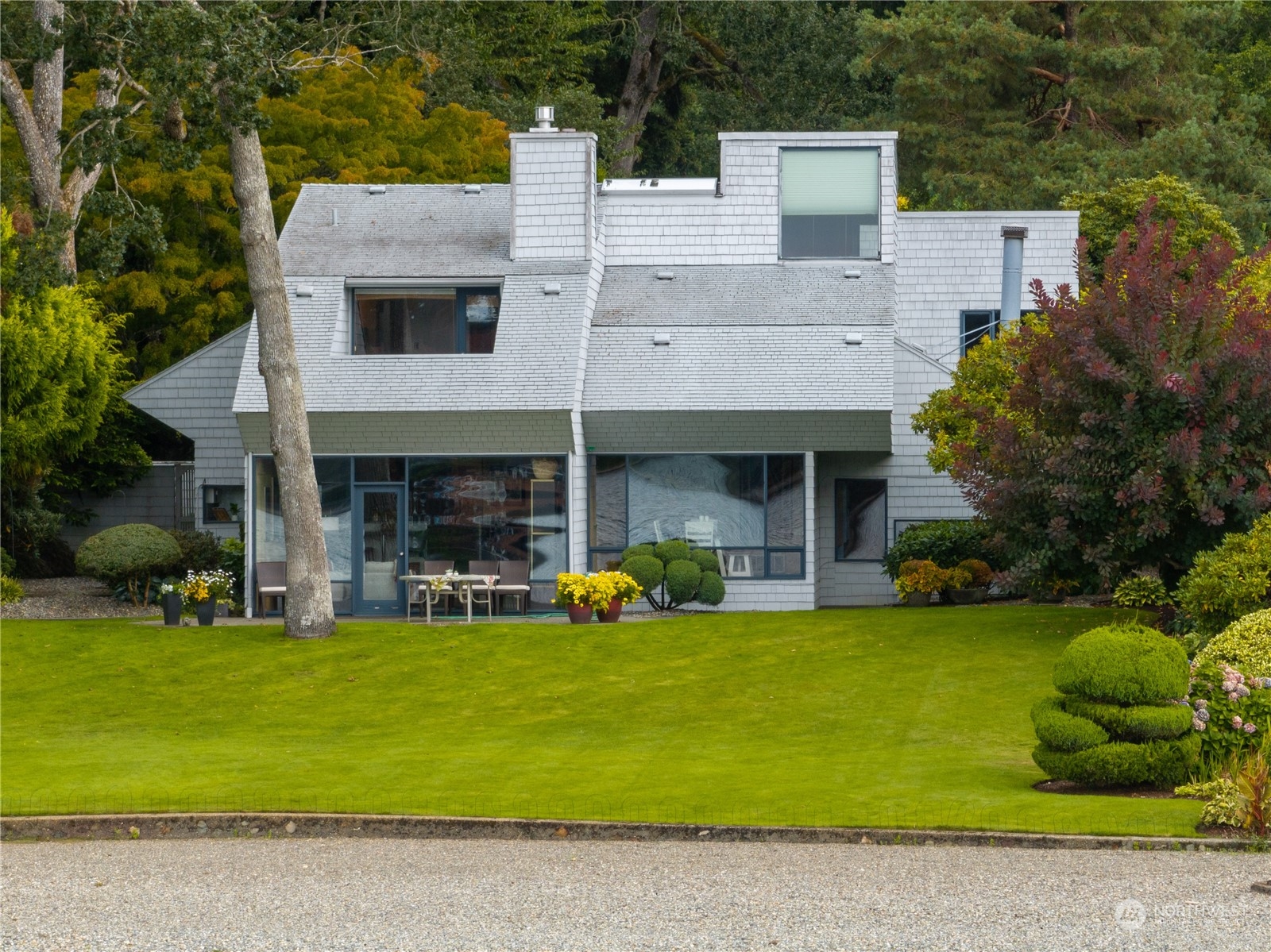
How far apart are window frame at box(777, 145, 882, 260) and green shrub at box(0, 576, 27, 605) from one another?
14171 mm

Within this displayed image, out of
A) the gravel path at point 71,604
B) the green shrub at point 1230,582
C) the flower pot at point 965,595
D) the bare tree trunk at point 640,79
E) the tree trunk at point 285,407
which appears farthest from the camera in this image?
the bare tree trunk at point 640,79

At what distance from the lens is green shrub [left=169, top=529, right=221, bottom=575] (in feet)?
92.6

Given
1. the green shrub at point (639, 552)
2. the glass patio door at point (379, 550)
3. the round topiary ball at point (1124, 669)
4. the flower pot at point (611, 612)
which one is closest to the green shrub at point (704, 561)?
the green shrub at point (639, 552)

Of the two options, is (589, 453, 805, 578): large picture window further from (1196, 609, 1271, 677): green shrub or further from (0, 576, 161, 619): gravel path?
(1196, 609, 1271, 677): green shrub

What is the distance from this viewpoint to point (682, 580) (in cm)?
2580

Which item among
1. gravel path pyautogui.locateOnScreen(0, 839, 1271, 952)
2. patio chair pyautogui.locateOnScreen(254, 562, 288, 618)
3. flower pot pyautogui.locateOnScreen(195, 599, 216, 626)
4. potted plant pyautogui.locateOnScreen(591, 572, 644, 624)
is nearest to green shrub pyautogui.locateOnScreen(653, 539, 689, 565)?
potted plant pyautogui.locateOnScreen(591, 572, 644, 624)

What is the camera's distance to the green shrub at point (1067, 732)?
543 inches

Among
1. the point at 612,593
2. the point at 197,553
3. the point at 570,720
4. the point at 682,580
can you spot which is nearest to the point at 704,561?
the point at 682,580

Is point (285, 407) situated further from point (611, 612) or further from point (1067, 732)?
point (1067, 732)

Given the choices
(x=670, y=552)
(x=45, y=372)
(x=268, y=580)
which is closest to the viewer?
(x=268, y=580)

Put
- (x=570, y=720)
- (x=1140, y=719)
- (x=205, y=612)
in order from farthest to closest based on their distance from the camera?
(x=205, y=612) → (x=570, y=720) → (x=1140, y=719)

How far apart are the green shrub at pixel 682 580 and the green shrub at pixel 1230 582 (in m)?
8.72

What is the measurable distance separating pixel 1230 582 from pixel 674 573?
380 inches

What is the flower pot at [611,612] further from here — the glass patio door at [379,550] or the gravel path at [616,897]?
the gravel path at [616,897]
